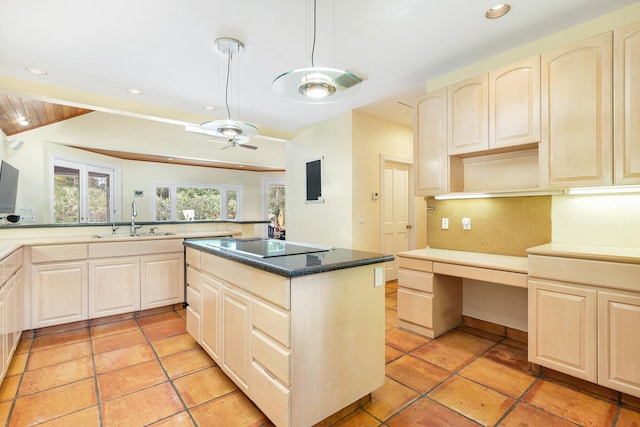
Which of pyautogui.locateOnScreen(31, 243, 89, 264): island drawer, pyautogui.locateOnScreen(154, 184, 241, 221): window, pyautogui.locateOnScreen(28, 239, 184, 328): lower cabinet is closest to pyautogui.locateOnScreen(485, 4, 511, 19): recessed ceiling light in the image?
pyautogui.locateOnScreen(28, 239, 184, 328): lower cabinet

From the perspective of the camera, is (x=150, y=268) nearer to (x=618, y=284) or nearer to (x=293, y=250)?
(x=293, y=250)

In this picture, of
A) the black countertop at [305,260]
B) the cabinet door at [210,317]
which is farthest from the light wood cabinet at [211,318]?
the black countertop at [305,260]

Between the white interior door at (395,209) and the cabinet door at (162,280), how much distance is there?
2879mm

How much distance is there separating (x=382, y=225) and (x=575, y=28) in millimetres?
2988

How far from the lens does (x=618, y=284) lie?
1792 mm

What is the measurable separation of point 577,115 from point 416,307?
2.00 meters

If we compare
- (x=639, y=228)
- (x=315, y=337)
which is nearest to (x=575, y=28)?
(x=639, y=228)

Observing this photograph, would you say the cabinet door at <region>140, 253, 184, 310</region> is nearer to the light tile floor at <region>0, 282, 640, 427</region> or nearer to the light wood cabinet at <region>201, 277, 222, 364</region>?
the light tile floor at <region>0, 282, 640, 427</region>

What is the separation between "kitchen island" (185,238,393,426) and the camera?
1.50 meters

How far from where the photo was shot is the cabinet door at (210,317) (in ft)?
7.13

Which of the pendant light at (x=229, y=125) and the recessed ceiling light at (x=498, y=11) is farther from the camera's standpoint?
the pendant light at (x=229, y=125)

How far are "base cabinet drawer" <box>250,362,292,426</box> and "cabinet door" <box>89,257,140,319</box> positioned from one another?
2.32 meters

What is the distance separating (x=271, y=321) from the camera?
158 centimetres

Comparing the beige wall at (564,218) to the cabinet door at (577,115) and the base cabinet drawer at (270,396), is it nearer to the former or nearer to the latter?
the cabinet door at (577,115)
